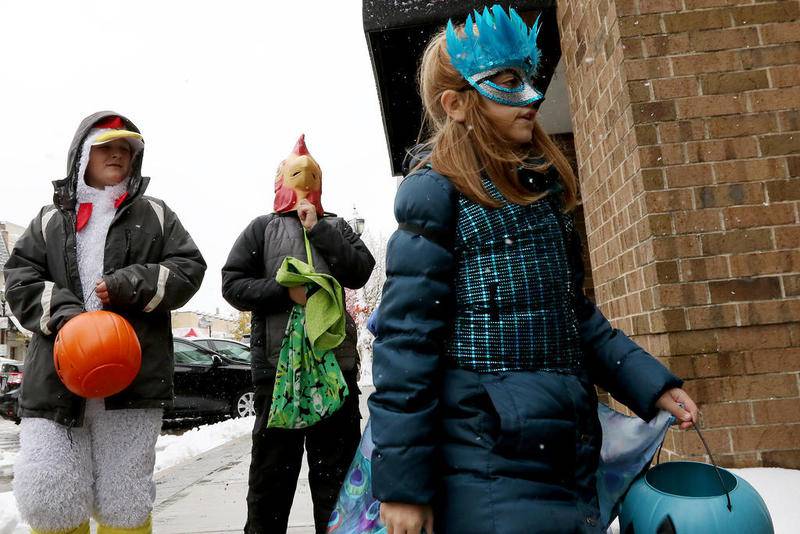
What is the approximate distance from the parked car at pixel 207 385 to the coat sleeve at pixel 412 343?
9.73m

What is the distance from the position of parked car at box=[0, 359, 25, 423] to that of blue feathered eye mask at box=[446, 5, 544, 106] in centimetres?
1118

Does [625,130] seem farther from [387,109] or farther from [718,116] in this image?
[387,109]

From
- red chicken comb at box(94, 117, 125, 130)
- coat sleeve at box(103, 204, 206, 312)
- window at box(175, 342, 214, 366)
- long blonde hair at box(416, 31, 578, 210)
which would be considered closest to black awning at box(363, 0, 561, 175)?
red chicken comb at box(94, 117, 125, 130)

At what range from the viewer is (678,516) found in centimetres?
152

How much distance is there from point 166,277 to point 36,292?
474mm

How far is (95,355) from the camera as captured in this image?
228 centimetres

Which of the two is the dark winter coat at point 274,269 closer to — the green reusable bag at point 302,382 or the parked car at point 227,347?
the green reusable bag at point 302,382

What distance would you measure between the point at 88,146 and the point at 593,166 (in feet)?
8.50

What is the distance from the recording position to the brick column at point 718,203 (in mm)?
2881

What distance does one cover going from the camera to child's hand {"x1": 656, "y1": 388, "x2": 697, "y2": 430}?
1.73 m

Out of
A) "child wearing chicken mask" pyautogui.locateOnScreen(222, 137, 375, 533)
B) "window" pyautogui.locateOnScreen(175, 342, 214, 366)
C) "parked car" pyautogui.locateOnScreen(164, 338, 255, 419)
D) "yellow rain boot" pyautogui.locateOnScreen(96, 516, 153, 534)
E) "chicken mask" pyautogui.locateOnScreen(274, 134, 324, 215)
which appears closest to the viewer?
"yellow rain boot" pyautogui.locateOnScreen(96, 516, 153, 534)

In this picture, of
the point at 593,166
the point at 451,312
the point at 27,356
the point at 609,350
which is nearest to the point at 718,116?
the point at 593,166

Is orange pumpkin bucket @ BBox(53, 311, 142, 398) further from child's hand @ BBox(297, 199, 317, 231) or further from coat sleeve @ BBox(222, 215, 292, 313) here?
child's hand @ BBox(297, 199, 317, 231)

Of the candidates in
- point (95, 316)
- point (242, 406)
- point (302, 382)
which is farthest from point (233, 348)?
point (95, 316)
